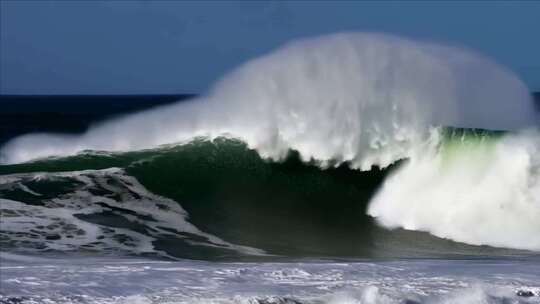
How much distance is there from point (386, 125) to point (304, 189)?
175 cm

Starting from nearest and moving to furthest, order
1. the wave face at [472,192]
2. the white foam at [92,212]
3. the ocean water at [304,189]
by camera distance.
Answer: the ocean water at [304,189] < the white foam at [92,212] < the wave face at [472,192]

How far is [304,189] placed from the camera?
49.9 ft

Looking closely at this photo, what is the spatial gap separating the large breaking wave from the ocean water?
0.03m

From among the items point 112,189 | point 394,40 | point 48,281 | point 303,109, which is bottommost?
point 48,281

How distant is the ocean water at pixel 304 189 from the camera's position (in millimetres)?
9289

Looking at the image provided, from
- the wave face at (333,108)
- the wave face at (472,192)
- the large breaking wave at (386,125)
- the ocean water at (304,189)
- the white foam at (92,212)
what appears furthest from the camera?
the wave face at (333,108)

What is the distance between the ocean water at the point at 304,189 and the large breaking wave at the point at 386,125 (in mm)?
29

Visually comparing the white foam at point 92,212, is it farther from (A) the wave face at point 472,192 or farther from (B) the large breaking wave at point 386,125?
(A) the wave face at point 472,192

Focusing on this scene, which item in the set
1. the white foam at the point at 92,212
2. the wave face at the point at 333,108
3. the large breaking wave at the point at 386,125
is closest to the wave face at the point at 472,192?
the large breaking wave at the point at 386,125

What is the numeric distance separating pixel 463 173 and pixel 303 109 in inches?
109

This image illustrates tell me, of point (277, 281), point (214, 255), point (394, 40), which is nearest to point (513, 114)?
point (394, 40)

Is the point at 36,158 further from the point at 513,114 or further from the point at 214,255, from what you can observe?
the point at 513,114

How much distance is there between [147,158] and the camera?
15.4m

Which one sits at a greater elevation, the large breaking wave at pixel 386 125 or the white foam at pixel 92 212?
the large breaking wave at pixel 386 125
